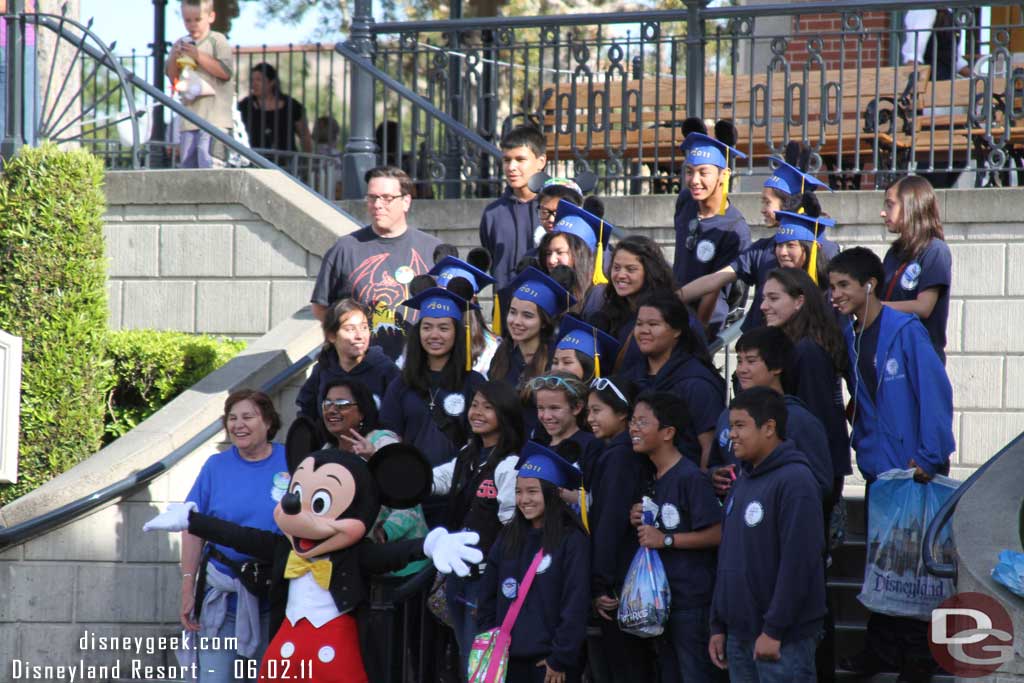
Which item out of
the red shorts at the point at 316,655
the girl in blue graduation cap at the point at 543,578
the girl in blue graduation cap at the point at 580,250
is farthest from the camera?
the girl in blue graduation cap at the point at 580,250

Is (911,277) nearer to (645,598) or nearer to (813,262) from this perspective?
(813,262)

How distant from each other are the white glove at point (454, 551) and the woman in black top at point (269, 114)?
309 inches

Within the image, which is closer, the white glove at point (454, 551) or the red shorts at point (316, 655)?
the white glove at point (454, 551)

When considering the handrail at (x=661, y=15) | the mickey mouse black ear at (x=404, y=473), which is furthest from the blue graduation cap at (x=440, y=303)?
the handrail at (x=661, y=15)

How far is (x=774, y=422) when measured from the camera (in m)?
6.32

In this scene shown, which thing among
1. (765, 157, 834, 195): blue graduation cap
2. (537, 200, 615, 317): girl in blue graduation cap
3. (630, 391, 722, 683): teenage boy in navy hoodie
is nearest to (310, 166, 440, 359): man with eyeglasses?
(537, 200, 615, 317): girl in blue graduation cap

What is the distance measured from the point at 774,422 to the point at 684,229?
2532mm

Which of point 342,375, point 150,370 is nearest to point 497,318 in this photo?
point 342,375

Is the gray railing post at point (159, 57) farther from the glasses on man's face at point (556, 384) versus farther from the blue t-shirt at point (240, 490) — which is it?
the glasses on man's face at point (556, 384)

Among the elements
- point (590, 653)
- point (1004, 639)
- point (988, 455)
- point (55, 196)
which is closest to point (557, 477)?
point (590, 653)

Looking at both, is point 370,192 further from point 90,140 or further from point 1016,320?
point 90,140

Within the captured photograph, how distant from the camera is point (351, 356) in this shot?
8133mm

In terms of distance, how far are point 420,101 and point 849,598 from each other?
17.5ft

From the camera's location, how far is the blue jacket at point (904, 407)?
6.80 m
